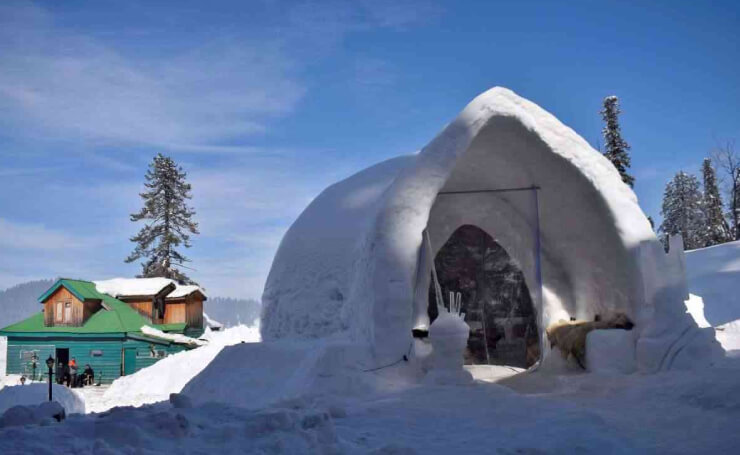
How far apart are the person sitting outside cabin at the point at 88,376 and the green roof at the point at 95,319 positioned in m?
1.28

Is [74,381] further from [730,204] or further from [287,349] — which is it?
[730,204]

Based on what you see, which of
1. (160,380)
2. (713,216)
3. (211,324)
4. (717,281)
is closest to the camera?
(160,380)

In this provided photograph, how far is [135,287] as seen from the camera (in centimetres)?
2422

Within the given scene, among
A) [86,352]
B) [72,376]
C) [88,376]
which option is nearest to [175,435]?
[72,376]

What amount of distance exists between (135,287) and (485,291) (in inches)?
643

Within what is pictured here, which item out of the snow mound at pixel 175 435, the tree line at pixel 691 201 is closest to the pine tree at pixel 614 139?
the tree line at pixel 691 201

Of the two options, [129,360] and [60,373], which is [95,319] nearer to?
[129,360]

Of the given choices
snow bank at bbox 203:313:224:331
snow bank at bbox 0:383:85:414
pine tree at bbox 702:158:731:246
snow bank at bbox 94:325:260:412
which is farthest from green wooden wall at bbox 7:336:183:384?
pine tree at bbox 702:158:731:246

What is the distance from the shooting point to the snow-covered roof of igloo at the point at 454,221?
8.03 m

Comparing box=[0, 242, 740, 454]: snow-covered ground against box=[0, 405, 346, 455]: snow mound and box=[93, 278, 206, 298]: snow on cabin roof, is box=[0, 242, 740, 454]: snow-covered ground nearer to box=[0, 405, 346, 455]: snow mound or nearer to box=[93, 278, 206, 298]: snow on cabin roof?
box=[0, 405, 346, 455]: snow mound

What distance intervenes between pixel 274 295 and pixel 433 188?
431 centimetres

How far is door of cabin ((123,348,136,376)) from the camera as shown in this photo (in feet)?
71.6

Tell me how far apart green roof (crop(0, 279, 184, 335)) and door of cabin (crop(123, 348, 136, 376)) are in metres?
0.71

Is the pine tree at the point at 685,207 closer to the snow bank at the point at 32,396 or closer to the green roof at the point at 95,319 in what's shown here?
the green roof at the point at 95,319
